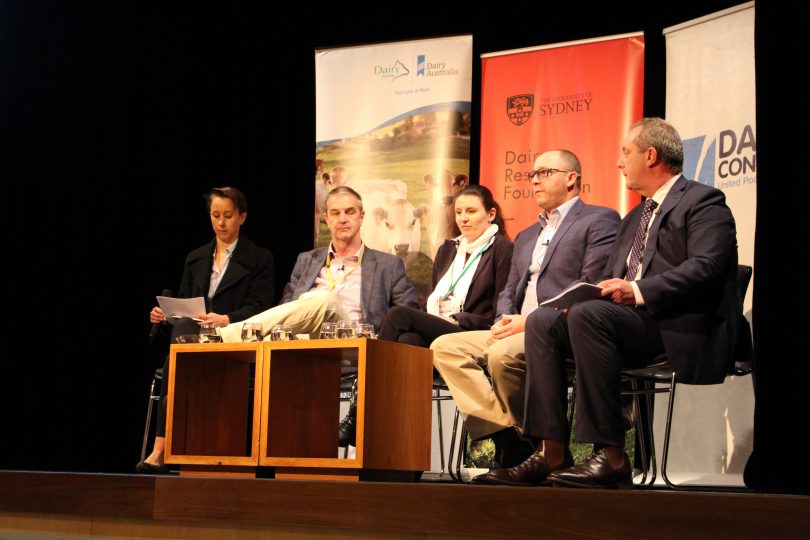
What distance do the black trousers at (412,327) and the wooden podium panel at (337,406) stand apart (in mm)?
419

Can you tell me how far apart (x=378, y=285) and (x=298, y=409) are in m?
1.23

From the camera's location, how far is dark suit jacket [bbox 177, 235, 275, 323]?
4543 millimetres

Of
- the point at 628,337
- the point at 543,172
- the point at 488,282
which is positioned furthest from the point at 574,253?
the point at 628,337

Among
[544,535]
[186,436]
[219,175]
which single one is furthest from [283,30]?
[544,535]

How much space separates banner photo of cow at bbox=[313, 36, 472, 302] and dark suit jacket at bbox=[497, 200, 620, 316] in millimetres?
1414

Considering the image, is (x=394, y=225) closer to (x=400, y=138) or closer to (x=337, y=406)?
(x=400, y=138)

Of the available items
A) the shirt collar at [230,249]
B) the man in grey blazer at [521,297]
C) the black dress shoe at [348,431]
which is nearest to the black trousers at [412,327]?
the man in grey blazer at [521,297]

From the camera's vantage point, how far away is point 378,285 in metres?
4.22

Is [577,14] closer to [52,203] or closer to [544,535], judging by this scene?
[52,203]

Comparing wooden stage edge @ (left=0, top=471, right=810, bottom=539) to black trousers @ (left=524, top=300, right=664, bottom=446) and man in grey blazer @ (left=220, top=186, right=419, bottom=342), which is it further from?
man in grey blazer @ (left=220, top=186, right=419, bottom=342)

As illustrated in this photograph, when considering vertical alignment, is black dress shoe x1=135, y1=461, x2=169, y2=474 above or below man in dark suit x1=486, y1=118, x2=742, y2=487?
below

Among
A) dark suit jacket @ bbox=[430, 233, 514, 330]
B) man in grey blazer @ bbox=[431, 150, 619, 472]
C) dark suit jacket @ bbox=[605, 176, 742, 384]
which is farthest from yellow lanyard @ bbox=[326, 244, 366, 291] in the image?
dark suit jacket @ bbox=[605, 176, 742, 384]

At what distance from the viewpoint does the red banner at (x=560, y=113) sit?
4.74m

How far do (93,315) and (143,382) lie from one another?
468 millimetres
